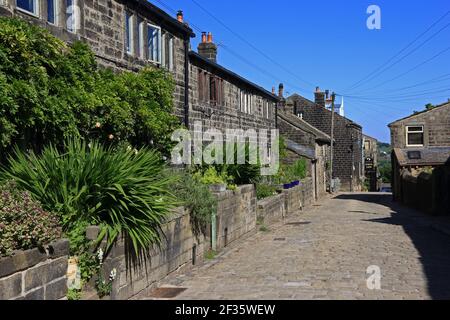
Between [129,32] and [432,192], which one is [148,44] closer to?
[129,32]

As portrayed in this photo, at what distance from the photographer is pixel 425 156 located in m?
34.7

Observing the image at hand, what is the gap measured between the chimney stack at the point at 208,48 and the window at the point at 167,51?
26.3 feet

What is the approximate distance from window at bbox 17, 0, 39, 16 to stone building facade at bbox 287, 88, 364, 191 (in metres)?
42.0

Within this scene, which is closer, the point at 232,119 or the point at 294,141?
the point at 232,119

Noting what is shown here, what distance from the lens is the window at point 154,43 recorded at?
1430cm

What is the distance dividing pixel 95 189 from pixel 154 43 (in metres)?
8.38

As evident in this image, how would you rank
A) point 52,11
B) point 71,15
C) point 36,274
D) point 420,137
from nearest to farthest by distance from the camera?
point 36,274
point 52,11
point 71,15
point 420,137

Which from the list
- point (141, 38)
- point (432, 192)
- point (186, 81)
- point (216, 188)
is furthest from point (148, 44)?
point (432, 192)

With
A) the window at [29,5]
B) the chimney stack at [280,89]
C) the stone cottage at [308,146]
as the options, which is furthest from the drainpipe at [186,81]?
the chimney stack at [280,89]
